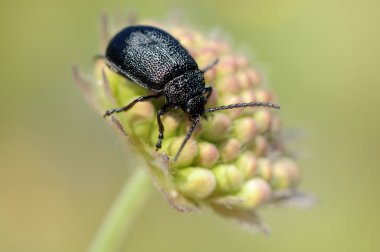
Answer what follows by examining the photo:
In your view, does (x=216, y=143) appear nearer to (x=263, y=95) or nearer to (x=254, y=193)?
(x=254, y=193)

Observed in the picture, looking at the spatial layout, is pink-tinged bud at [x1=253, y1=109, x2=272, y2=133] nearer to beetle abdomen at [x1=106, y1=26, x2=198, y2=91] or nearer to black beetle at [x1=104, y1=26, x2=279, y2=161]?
black beetle at [x1=104, y1=26, x2=279, y2=161]

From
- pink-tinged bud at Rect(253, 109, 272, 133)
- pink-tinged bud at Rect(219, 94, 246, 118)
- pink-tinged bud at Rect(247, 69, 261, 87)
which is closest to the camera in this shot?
pink-tinged bud at Rect(219, 94, 246, 118)

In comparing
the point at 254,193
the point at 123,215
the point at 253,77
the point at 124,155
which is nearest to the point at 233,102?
the point at 253,77

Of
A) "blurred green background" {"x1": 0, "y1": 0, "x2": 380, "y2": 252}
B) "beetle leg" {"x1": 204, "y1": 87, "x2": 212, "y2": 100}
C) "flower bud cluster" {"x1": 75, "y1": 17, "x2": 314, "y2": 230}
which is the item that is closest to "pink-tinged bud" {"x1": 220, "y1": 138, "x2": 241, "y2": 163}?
"flower bud cluster" {"x1": 75, "y1": 17, "x2": 314, "y2": 230}

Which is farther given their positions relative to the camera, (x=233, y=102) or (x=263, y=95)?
(x=263, y=95)

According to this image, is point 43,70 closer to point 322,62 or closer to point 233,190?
point 322,62

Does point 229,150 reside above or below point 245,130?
below
